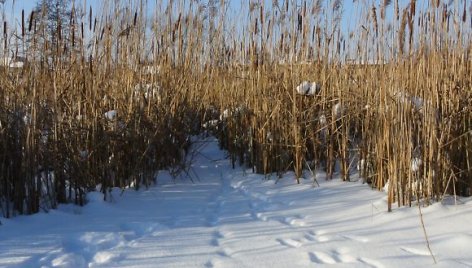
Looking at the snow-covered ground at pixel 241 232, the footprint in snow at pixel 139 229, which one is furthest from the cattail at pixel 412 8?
the footprint in snow at pixel 139 229

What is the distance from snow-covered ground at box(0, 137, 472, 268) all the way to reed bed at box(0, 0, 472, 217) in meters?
0.17

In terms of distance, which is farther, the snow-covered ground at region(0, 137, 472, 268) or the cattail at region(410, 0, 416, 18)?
the cattail at region(410, 0, 416, 18)

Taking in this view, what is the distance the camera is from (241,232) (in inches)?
85.7

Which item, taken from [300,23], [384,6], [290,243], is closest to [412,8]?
[384,6]

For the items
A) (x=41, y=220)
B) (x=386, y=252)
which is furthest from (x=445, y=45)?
(x=41, y=220)

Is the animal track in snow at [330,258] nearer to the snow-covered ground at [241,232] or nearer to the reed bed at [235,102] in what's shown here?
the snow-covered ground at [241,232]

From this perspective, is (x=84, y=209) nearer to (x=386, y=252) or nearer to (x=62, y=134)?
(x=62, y=134)

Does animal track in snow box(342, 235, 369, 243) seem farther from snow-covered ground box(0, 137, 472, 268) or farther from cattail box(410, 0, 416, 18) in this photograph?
cattail box(410, 0, 416, 18)

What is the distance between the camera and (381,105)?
8.53 feet

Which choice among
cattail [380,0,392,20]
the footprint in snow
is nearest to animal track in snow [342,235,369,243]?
the footprint in snow

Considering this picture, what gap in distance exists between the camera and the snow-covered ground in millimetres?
1798

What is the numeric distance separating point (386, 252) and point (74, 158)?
1617mm

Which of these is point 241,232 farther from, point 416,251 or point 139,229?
point 416,251

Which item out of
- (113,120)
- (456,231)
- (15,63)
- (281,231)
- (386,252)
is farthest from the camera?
(113,120)
